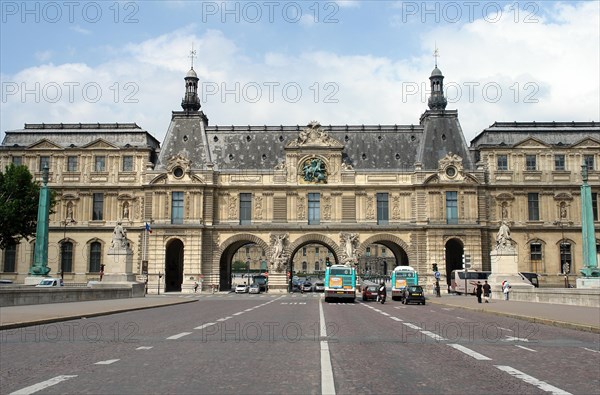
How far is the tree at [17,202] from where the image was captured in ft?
188

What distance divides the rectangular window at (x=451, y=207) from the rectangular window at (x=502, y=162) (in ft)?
20.1

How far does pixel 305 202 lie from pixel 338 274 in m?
22.3

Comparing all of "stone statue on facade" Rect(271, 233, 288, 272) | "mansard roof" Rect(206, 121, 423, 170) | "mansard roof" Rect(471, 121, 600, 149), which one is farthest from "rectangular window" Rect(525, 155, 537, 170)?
"stone statue on facade" Rect(271, 233, 288, 272)

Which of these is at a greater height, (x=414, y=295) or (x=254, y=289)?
(x=414, y=295)

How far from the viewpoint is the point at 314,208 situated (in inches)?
2736

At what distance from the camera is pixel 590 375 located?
11016mm

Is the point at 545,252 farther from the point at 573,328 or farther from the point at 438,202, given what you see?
the point at 573,328

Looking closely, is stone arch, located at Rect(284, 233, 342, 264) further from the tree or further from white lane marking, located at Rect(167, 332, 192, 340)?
white lane marking, located at Rect(167, 332, 192, 340)

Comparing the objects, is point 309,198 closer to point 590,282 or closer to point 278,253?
point 278,253

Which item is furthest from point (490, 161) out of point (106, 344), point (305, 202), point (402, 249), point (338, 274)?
point (106, 344)

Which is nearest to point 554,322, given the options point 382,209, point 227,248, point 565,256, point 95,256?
point 382,209

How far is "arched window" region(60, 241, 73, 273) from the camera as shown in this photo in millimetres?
70562

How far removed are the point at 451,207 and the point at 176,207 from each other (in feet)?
95.9

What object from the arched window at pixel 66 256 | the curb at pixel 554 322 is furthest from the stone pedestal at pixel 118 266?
the curb at pixel 554 322
